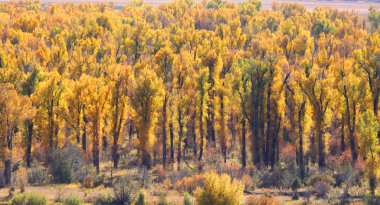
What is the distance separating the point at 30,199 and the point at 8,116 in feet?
37.7

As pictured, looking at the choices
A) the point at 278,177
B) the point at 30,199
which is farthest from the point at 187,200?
the point at 278,177

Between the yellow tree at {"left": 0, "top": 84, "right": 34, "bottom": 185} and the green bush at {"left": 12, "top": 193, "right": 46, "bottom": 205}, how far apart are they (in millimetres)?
9586

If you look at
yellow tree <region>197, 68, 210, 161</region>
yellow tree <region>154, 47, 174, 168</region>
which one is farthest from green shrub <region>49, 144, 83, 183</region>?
yellow tree <region>197, 68, 210, 161</region>

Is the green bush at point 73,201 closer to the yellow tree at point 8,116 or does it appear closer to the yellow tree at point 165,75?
the yellow tree at point 8,116

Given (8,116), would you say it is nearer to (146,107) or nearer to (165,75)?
(146,107)

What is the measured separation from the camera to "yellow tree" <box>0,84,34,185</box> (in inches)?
1967

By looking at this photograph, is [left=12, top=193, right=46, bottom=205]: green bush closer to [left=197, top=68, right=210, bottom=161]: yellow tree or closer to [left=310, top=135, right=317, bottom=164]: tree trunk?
[left=197, top=68, right=210, bottom=161]: yellow tree

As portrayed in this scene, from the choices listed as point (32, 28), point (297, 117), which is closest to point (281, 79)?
point (297, 117)

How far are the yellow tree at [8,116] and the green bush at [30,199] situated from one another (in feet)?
31.4

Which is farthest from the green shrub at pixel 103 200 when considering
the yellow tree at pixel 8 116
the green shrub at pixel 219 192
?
the yellow tree at pixel 8 116

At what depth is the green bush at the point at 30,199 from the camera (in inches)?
1598

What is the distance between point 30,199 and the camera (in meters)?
40.8

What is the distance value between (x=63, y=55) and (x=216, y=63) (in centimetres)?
2461

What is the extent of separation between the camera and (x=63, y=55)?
8438cm
